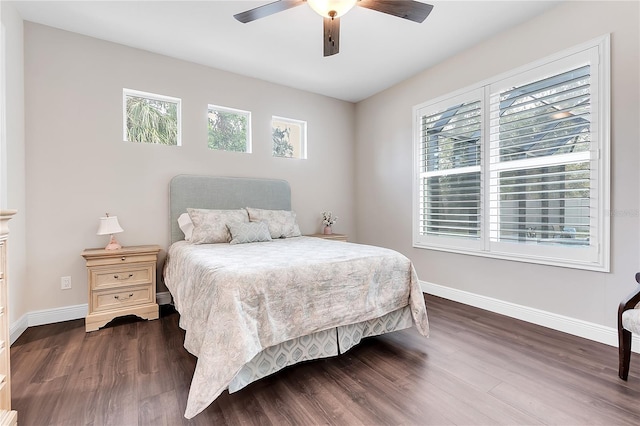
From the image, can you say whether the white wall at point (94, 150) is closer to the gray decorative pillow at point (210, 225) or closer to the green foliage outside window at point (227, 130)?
the green foliage outside window at point (227, 130)

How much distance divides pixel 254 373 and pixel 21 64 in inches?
136

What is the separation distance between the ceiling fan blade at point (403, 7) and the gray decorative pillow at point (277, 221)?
2382 millimetres

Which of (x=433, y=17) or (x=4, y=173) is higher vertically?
(x=433, y=17)

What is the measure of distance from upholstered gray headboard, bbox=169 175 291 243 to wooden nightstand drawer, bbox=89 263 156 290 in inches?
21.3

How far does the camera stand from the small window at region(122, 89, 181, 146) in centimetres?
337

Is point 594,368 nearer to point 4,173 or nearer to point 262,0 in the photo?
point 262,0

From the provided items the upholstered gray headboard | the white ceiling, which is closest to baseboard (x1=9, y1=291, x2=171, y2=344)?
the upholstered gray headboard

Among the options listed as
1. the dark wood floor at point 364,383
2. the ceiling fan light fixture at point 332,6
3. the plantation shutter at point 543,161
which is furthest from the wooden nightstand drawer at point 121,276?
the plantation shutter at point 543,161

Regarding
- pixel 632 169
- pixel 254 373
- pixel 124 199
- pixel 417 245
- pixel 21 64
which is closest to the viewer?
pixel 254 373

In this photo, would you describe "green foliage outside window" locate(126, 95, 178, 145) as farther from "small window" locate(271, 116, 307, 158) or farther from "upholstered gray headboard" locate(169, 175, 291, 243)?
"small window" locate(271, 116, 307, 158)

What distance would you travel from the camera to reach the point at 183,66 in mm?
3590

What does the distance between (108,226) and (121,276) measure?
0.50 m

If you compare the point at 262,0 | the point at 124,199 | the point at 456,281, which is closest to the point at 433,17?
the point at 262,0

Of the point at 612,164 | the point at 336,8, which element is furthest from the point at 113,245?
the point at 612,164
